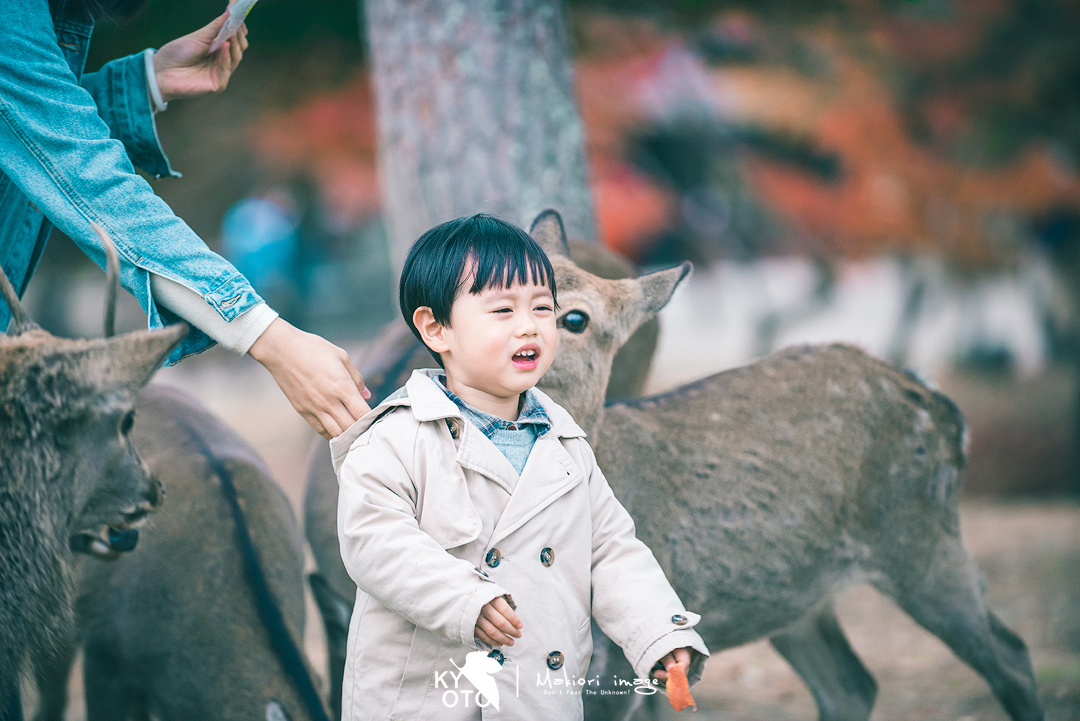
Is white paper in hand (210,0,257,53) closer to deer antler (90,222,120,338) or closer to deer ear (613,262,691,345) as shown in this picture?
deer antler (90,222,120,338)

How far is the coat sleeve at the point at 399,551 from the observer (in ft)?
6.23

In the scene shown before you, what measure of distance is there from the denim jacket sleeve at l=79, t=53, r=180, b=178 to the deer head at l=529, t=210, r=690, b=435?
4.55ft

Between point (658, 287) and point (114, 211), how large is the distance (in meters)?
1.73

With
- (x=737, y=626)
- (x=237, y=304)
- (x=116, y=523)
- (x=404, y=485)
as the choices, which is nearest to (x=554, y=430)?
(x=404, y=485)

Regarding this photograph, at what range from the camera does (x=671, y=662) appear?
2.03 m

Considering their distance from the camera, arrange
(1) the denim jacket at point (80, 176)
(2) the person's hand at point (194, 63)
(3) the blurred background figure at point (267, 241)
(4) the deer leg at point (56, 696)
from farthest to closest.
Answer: (3) the blurred background figure at point (267, 241)
(4) the deer leg at point (56, 696)
(2) the person's hand at point (194, 63)
(1) the denim jacket at point (80, 176)

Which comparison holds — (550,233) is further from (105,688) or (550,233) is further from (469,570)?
(105,688)

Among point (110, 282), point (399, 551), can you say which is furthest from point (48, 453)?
point (399, 551)

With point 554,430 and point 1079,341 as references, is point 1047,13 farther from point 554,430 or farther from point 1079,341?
point 554,430

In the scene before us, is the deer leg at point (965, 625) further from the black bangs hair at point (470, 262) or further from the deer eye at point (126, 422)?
the deer eye at point (126, 422)

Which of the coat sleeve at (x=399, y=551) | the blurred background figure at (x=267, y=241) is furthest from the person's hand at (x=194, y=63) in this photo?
the blurred background figure at (x=267, y=241)

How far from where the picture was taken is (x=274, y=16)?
304 inches

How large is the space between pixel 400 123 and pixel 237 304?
2548 millimetres

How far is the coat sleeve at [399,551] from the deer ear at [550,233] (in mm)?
1304
